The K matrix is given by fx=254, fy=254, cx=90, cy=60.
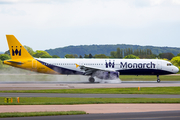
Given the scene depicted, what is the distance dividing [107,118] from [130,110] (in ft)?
11.5

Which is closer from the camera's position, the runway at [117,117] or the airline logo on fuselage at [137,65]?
the runway at [117,117]

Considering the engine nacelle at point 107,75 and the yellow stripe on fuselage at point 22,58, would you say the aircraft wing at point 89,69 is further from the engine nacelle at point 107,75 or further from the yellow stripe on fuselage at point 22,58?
the yellow stripe on fuselage at point 22,58

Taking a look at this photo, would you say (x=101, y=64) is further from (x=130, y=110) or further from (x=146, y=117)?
(x=146, y=117)

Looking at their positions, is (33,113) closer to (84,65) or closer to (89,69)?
(89,69)

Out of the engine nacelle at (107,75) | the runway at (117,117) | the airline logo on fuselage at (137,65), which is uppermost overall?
the airline logo on fuselage at (137,65)

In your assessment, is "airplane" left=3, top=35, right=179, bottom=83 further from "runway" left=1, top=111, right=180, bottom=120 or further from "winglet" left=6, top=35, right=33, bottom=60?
"runway" left=1, top=111, right=180, bottom=120

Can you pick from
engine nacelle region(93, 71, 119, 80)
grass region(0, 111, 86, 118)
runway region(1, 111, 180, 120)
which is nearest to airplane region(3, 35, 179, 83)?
engine nacelle region(93, 71, 119, 80)

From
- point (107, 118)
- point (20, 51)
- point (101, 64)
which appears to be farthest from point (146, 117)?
point (20, 51)

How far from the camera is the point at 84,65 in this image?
43.6 metres

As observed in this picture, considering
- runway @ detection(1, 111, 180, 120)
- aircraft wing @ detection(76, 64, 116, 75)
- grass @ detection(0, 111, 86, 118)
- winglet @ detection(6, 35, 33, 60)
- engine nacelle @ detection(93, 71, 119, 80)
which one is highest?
winglet @ detection(6, 35, 33, 60)

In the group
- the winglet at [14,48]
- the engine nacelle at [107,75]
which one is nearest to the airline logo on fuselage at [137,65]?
the engine nacelle at [107,75]

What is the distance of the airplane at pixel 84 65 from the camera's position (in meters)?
43.0

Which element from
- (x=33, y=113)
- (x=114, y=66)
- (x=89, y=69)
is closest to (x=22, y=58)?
(x=89, y=69)

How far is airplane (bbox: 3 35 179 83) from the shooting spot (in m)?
43.0
